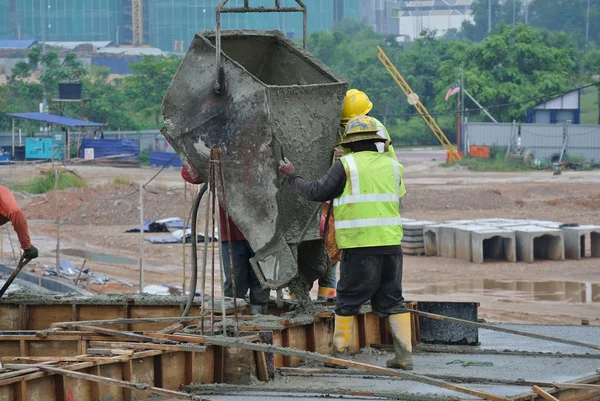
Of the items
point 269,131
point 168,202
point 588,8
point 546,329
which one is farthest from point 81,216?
point 588,8

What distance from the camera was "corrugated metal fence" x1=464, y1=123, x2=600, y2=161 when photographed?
4516cm

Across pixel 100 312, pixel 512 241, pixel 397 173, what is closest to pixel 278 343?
pixel 397 173

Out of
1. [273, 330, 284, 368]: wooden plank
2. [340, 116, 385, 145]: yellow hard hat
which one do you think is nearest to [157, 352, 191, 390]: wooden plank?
[273, 330, 284, 368]: wooden plank

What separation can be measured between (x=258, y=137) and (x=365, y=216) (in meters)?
1.01

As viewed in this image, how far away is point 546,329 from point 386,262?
3.92 m

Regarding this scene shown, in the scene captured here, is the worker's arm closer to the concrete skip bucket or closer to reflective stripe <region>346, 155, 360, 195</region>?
reflective stripe <region>346, 155, 360, 195</region>

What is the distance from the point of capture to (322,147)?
8633mm

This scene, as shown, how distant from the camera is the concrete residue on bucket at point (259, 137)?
823cm

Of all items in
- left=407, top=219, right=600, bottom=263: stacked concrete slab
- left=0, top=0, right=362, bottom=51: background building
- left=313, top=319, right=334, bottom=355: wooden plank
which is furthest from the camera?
left=0, top=0, right=362, bottom=51: background building

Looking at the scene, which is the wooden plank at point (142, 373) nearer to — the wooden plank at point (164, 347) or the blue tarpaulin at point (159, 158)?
the wooden plank at point (164, 347)

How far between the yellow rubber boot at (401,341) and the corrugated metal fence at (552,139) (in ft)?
126

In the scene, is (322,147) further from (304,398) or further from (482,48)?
(482,48)

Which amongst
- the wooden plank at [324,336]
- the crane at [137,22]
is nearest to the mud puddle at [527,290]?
the wooden plank at [324,336]

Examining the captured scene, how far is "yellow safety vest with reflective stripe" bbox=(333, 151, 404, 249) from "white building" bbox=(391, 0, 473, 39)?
134 metres
